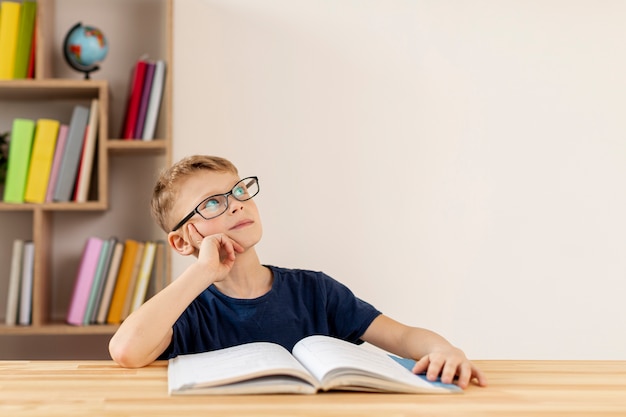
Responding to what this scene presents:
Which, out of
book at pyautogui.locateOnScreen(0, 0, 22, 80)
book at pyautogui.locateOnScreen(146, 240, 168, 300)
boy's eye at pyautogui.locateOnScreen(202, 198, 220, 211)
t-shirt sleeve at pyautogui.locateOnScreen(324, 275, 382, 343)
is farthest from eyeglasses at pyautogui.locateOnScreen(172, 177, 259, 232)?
book at pyautogui.locateOnScreen(0, 0, 22, 80)

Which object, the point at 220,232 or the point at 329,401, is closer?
the point at 329,401

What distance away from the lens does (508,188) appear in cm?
254

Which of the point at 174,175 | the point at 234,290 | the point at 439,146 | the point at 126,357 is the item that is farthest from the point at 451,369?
the point at 439,146

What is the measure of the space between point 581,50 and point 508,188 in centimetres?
54

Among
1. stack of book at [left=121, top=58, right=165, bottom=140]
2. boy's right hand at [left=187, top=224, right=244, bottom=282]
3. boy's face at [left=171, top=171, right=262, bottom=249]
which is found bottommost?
boy's right hand at [left=187, top=224, right=244, bottom=282]

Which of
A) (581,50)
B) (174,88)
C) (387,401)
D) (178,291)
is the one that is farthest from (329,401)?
(581,50)

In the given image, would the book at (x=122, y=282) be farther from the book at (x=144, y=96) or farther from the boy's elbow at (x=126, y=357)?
the boy's elbow at (x=126, y=357)

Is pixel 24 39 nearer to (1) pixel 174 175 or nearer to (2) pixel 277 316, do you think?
A: (1) pixel 174 175

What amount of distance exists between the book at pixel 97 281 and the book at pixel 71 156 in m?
0.20

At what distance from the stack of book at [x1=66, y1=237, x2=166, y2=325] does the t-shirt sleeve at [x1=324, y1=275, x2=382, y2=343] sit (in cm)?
84

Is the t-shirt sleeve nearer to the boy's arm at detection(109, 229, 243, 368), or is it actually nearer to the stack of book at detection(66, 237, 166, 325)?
the boy's arm at detection(109, 229, 243, 368)

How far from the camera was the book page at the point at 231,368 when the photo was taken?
0.94m

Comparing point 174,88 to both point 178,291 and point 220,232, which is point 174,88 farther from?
point 178,291

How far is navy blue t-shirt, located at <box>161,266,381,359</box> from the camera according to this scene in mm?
1498
